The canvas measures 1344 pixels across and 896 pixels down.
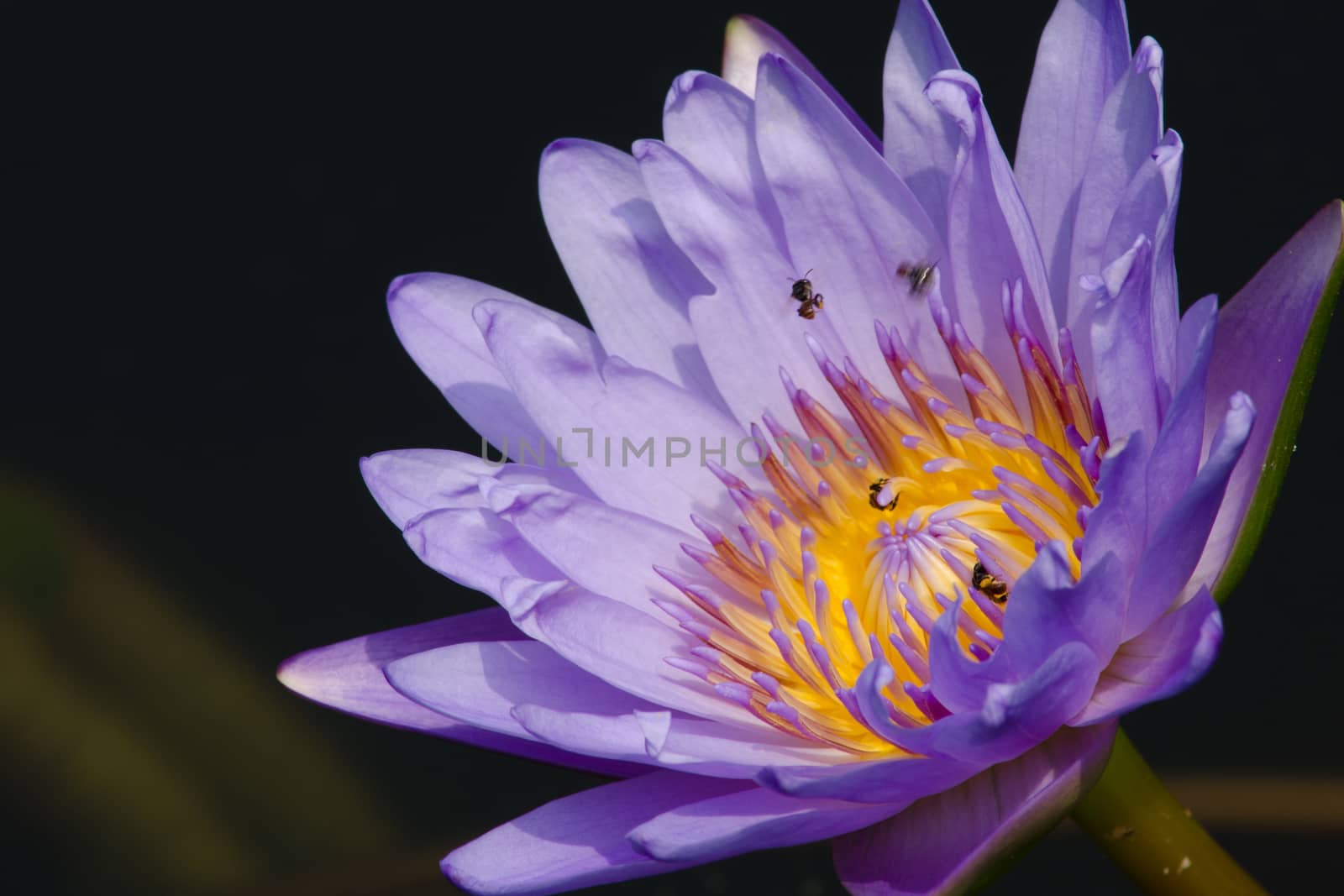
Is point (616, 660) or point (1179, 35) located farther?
point (1179, 35)

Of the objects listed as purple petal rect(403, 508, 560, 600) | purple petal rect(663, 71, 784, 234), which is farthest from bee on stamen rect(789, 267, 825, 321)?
purple petal rect(403, 508, 560, 600)

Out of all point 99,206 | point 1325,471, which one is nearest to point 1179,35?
point 1325,471

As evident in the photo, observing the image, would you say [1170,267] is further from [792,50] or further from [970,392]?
[792,50]

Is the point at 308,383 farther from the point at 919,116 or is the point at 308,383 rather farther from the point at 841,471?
the point at 919,116

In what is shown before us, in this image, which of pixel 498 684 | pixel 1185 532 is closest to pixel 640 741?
pixel 498 684

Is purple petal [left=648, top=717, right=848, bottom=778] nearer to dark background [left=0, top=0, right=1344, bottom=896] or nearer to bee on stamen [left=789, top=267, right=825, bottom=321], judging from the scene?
bee on stamen [left=789, top=267, right=825, bottom=321]

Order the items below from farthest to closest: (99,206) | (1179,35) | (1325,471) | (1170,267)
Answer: (99,206) < (1179,35) < (1325,471) < (1170,267)
